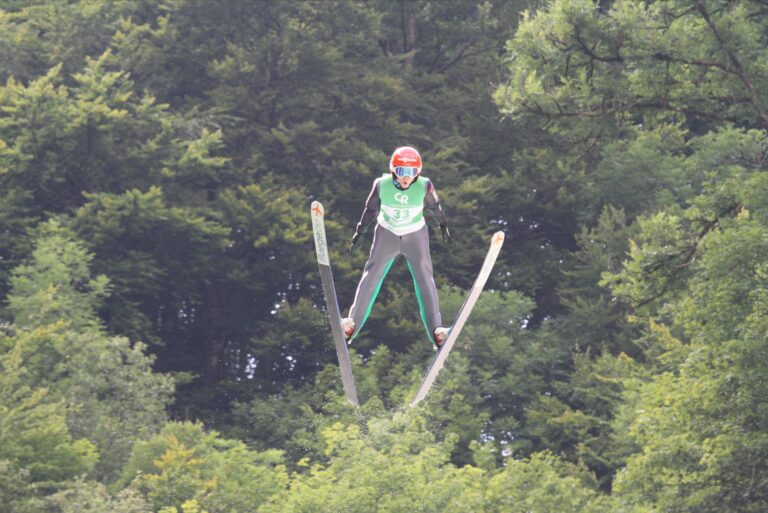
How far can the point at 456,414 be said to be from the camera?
36.3 m

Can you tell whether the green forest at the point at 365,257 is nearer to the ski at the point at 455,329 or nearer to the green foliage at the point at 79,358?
the green foliage at the point at 79,358

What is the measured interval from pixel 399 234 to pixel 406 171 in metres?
0.96

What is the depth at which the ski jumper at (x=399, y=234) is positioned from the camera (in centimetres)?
1505

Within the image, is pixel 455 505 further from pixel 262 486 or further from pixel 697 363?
pixel 697 363

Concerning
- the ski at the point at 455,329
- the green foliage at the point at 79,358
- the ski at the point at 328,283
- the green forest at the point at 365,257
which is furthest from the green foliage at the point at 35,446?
the ski at the point at 328,283

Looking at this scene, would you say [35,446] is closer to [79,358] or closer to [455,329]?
[79,358]

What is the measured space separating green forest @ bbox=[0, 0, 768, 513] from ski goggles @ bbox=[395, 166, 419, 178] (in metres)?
11.3

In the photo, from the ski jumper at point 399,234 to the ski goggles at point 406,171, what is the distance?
0.25 meters

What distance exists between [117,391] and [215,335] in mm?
7571

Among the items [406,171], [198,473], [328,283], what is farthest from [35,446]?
[406,171]

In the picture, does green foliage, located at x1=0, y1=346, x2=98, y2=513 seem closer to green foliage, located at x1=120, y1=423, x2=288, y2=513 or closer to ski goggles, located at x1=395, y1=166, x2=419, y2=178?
green foliage, located at x1=120, y1=423, x2=288, y2=513

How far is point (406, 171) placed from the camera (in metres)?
14.6

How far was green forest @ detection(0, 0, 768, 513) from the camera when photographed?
27125mm

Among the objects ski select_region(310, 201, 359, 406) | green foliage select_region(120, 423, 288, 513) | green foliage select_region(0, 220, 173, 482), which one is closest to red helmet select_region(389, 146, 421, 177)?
ski select_region(310, 201, 359, 406)
